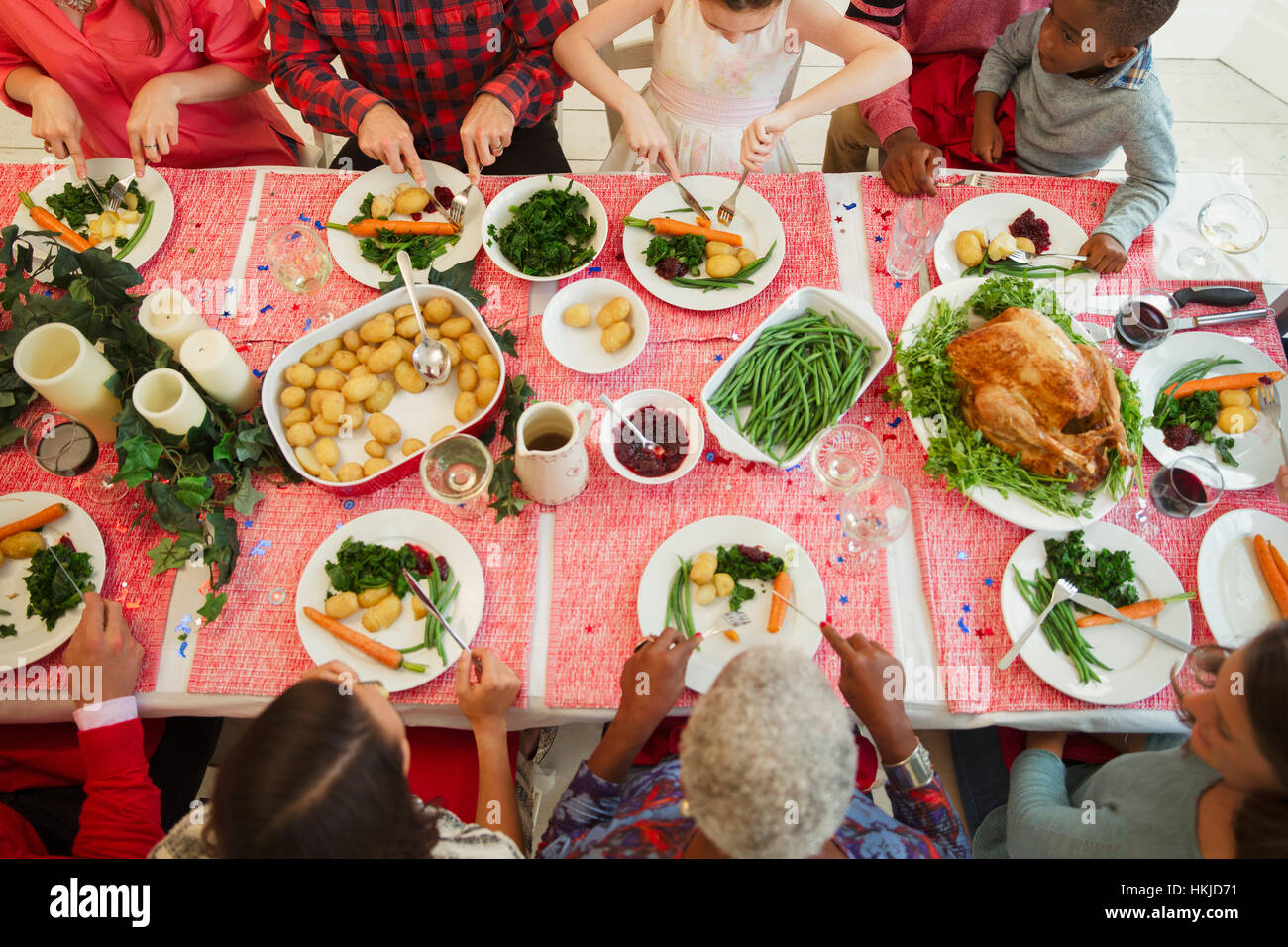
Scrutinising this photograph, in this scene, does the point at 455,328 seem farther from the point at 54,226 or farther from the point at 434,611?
the point at 54,226

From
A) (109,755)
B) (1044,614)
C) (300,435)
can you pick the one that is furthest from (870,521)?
(109,755)

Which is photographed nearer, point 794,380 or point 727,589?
point 727,589

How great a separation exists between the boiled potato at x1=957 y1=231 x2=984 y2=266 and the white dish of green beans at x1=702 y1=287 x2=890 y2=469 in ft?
1.52

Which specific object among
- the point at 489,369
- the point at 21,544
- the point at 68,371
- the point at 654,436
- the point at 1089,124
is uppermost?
the point at 1089,124

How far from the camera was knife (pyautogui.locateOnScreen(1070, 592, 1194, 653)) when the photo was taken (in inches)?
65.2

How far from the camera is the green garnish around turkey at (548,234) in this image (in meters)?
2.07

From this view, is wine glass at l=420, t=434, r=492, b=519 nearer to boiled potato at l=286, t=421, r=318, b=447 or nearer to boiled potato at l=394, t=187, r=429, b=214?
boiled potato at l=286, t=421, r=318, b=447

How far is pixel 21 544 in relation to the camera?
1.73 meters

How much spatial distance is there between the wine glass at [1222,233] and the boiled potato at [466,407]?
81.7 inches

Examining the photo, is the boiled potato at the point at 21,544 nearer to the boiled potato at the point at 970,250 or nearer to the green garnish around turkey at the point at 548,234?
the green garnish around turkey at the point at 548,234

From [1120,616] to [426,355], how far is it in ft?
5.87

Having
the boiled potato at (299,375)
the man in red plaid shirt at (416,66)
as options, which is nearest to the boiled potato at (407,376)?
the boiled potato at (299,375)
